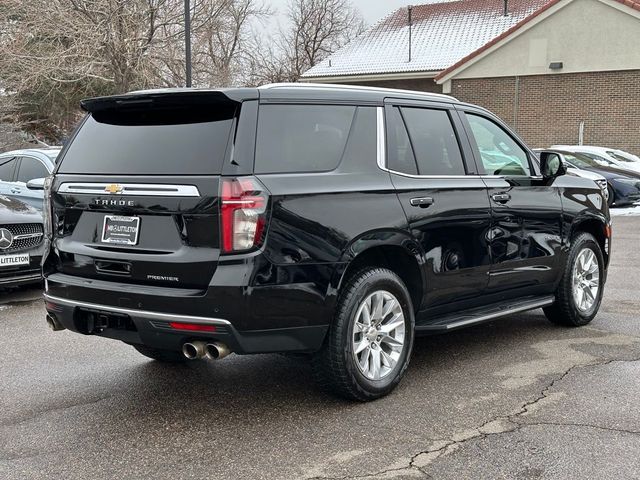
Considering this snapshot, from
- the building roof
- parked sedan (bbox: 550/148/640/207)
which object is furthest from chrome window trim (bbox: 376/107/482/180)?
the building roof

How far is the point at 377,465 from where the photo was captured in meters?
3.64

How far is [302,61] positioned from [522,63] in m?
23.5

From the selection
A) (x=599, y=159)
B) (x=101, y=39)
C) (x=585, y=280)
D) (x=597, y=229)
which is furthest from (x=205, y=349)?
(x=101, y=39)

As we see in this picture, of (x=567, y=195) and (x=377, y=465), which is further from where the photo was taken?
(x=567, y=195)

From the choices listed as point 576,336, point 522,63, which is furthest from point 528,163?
point 522,63

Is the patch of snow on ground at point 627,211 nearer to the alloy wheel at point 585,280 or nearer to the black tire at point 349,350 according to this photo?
A: the alloy wheel at point 585,280

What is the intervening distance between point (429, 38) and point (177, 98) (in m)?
28.9

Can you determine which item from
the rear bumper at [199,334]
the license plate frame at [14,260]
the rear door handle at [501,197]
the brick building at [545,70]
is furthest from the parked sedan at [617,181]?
the rear bumper at [199,334]

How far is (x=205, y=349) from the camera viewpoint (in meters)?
4.00

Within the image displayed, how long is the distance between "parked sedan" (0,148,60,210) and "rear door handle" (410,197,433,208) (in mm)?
7819

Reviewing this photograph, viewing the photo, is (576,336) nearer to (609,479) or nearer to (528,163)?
(528,163)

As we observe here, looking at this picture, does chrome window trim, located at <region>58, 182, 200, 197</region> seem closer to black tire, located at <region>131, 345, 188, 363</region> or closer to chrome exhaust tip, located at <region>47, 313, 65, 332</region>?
chrome exhaust tip, located at <region>47, 313, 65, 332</region>

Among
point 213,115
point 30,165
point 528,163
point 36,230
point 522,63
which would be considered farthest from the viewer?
point 522,63

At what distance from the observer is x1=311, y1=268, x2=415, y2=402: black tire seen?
425 cm
